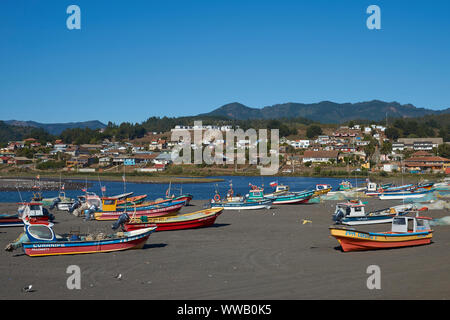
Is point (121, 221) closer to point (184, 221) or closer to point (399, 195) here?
point (184, 221)

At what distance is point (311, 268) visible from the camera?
16.2m

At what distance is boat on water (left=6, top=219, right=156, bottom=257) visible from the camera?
744 inches

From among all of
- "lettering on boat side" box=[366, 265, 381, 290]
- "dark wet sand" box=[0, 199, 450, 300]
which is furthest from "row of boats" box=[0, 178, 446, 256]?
"lettering on boat side" box=[366, 265, 381, 290]

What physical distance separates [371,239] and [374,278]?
14.6 feet

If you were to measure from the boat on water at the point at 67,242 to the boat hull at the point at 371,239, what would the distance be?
7514 millimetres

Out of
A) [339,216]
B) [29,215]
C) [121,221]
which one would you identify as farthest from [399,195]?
[29,215]

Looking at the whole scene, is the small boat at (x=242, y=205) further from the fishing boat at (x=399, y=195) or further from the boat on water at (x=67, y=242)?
the boat on water at (x=67, y=242)

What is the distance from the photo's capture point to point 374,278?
14.4m

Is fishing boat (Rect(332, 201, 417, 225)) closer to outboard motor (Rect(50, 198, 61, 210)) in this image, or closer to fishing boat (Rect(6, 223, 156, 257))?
fishing boat (Rect(6, 223, 156, 257))

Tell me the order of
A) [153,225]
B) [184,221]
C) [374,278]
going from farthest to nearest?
[184,221]
[153,225]
[374,278]

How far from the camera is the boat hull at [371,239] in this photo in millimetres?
18484
